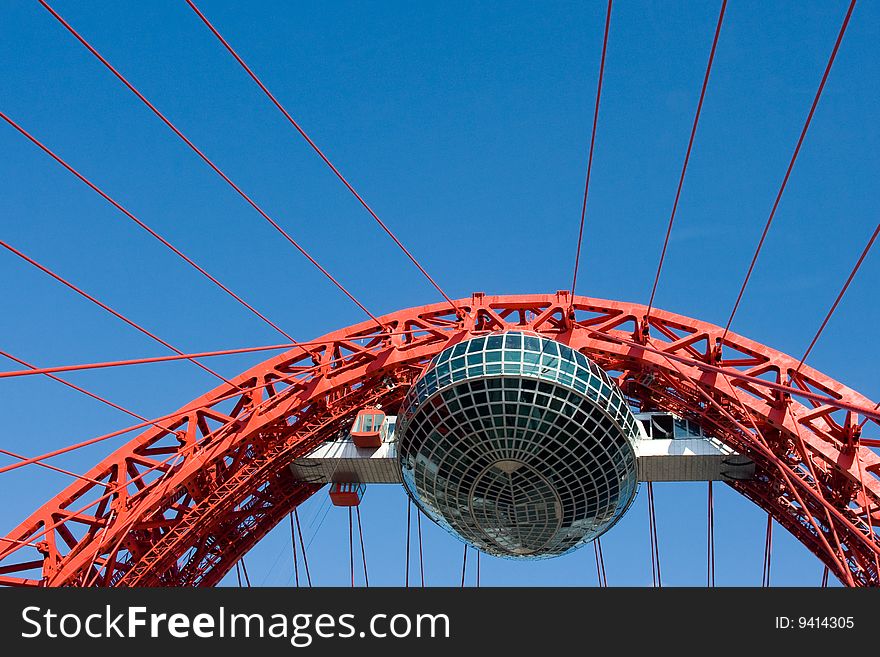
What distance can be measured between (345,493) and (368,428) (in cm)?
389

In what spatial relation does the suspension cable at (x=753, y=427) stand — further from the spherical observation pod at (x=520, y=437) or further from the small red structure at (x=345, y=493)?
the small red structure at (x=345, y=493)

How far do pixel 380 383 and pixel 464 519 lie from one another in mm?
6934

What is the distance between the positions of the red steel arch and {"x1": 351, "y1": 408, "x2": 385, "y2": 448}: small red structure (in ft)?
1.56

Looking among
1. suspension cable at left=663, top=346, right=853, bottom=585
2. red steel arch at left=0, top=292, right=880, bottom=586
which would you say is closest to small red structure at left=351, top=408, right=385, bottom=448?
red steel arch at left=0, top=292, right=880, bottom=586

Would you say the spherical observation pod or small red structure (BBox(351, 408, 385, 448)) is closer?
the spherical observation pod

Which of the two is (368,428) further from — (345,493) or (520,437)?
(520,437)

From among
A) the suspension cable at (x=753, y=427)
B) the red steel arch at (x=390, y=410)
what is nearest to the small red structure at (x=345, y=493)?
the red steel arch at (x=390, y=410)

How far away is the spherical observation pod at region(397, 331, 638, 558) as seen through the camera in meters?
33.7

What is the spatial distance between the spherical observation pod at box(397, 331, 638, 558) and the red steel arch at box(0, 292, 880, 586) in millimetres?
3202

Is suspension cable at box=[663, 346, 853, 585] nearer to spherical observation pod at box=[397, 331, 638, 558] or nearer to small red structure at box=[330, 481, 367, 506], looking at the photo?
spherical observation pod at box=[397, 331, 638, 558]

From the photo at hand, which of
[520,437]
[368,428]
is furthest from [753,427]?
[368,428]

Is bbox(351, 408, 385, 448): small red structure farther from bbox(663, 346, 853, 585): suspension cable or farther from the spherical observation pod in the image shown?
bbox(663, 346, 853, 585): suspension cable

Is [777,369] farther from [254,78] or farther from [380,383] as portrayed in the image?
[254,78]

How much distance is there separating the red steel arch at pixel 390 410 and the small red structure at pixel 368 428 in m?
→ 0.48
